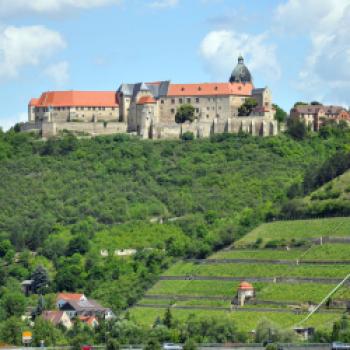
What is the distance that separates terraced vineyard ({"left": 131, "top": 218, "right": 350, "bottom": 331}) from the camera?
102 metres

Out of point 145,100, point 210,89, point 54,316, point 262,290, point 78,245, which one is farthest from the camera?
point 210,89

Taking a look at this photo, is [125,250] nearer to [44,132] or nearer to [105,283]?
[105,283]

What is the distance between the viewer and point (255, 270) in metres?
111

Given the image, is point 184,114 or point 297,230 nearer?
point 297,230

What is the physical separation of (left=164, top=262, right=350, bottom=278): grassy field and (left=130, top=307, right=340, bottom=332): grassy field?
521 cm

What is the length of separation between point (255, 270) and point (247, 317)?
8152mm

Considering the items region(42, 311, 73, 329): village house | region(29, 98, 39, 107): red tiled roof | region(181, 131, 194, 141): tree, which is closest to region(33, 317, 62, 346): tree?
region(42, 311, 73, 329): village house

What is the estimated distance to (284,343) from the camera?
91.8 meters

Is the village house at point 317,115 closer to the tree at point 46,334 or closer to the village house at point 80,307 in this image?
the village house at point 80,307

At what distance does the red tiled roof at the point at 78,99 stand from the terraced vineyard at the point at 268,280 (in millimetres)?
37826

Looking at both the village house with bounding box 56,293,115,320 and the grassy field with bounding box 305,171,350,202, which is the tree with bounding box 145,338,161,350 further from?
the grassy field with bounding box 305,171,350,202

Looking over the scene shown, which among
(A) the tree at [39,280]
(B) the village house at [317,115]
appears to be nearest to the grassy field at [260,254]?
(A) the tree at [39,280]

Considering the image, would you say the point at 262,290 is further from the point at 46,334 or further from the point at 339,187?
the point at 339,187

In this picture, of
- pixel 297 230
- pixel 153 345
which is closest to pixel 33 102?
pixel 297 230
